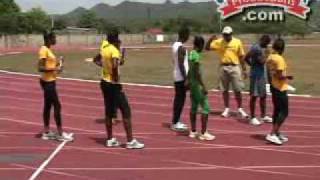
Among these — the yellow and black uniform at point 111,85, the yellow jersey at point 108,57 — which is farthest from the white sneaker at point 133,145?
the yellow jersey at point 108,57

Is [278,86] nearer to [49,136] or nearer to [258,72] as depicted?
[258,72]

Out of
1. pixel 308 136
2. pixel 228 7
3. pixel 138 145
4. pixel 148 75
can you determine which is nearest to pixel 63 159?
pixel 138 145

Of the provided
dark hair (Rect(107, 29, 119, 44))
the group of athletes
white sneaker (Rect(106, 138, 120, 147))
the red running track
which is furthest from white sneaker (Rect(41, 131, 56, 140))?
dark hair (Rect(107, 29, 119, 44))

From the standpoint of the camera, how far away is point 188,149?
401 inches

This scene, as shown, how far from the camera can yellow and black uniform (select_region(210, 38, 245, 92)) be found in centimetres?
1288

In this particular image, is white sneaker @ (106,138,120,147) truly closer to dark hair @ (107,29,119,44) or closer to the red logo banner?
dark hair @ (107,29,119,44)

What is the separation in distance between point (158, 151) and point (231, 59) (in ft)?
11.2

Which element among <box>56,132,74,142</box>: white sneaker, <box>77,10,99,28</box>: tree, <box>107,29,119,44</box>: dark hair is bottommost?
<box>77,10,99,28</box>: tree

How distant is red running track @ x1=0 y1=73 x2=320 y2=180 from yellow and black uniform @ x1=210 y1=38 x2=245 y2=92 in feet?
2.42

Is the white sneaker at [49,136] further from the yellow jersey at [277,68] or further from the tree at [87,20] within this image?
the tree at [87,20]

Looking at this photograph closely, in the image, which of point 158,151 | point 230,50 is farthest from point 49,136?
point 230,50

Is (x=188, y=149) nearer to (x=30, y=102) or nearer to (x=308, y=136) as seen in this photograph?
(x=308, y=136)

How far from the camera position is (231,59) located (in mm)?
12906

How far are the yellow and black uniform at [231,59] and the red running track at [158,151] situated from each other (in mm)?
737
